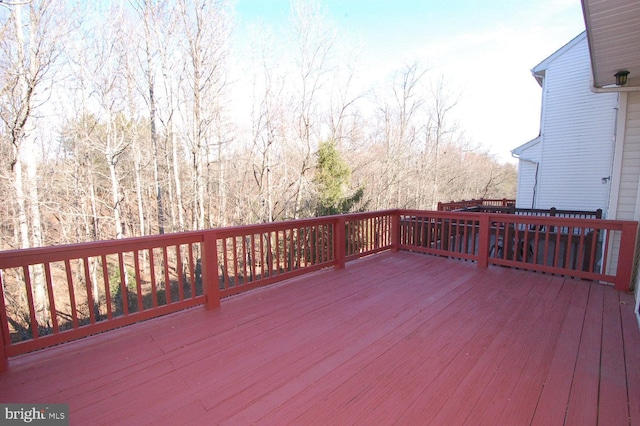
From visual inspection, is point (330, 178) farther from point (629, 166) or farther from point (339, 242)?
point (629, 166)

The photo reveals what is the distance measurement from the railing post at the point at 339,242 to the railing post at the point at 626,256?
3262 mm

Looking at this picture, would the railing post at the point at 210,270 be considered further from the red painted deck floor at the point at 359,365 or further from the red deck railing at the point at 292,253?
the red painted deck floor at the point at 359,365

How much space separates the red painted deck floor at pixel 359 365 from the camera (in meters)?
1.60

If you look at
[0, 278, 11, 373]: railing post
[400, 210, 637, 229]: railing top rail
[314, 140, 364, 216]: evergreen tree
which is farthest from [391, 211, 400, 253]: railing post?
[314, 140, 364, 216]: evergreen tree

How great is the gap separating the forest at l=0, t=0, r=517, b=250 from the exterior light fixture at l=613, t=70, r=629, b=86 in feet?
29.3

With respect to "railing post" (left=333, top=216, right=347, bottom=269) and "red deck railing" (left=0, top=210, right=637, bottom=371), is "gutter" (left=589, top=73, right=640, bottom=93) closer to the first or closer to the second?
"red deck railing" (left=0, top=210, right=637, bottom=371)

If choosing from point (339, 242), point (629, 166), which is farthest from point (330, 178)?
point (629, 166)

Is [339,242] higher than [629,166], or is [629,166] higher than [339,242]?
[629,166]

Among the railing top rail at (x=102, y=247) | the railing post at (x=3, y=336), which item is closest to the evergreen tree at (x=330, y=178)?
the railing top rail at (x=102, y=247)

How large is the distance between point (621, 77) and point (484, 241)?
243cm

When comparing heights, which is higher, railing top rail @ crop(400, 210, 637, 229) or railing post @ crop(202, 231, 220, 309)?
railing top rail @ crop(400, 210, 637, 229)

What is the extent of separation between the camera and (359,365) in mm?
1990

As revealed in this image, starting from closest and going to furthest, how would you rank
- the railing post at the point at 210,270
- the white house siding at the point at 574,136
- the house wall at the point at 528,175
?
the railing post at the point at 210,270
the white house siding at the point at 574,136
the house wall at the point at 528,175

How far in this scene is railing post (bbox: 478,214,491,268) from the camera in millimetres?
4270
